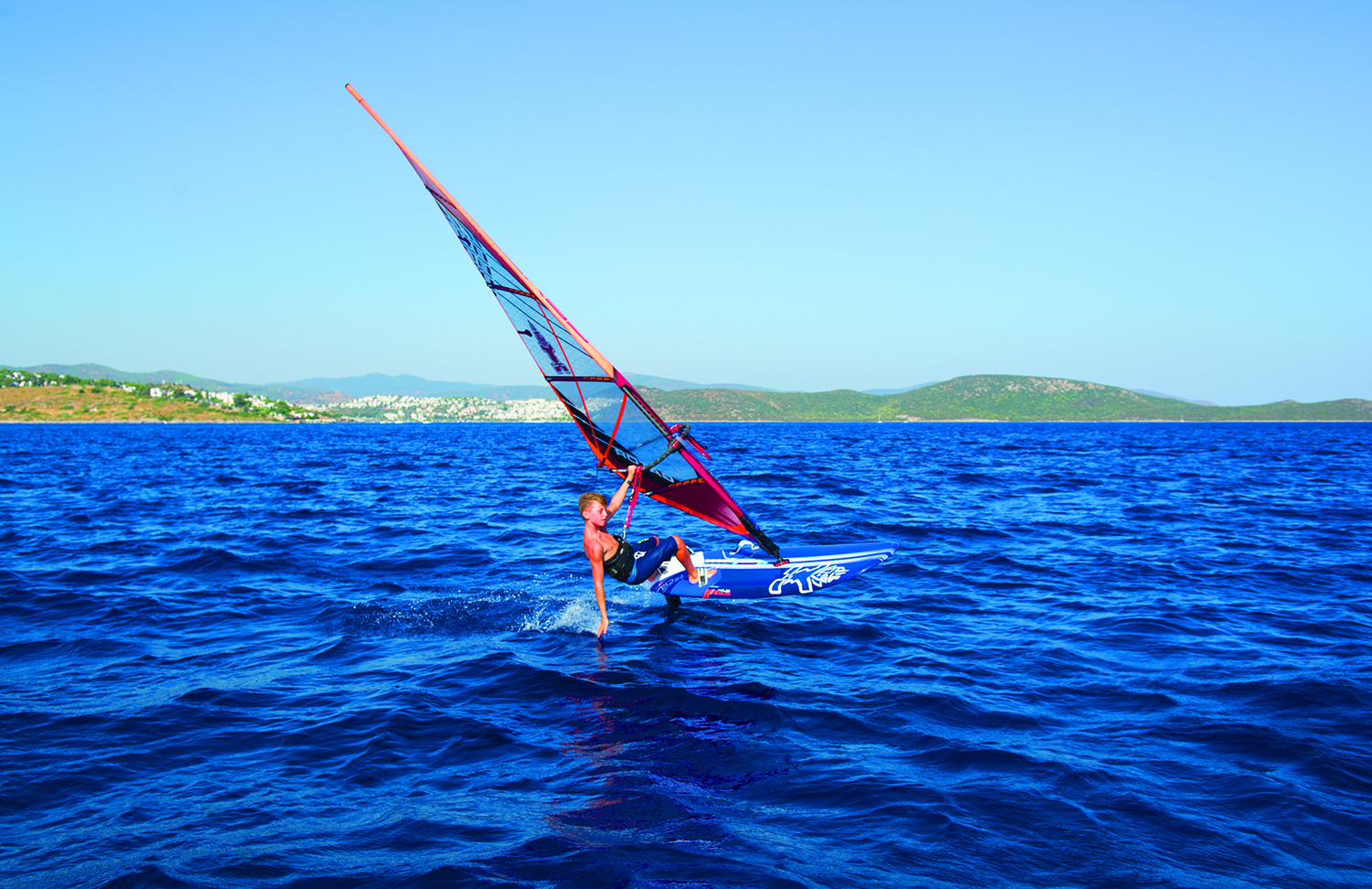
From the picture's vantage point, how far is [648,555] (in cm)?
1265

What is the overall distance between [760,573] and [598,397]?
14.2 feet

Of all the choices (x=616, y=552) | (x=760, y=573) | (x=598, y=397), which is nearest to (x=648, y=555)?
(x=616, y=552)

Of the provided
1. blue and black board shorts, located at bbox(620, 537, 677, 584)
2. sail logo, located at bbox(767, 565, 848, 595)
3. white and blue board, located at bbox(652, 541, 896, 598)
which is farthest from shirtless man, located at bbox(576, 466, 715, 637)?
sail logo, located at bbox(767, 565, 848, 595)

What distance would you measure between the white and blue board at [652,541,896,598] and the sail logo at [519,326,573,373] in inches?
156

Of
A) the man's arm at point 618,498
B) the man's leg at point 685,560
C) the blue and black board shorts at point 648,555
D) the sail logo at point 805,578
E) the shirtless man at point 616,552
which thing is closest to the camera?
the man's arm at point 618,498

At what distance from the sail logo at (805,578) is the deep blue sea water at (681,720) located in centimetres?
48

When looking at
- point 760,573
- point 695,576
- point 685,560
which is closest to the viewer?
point 685,560

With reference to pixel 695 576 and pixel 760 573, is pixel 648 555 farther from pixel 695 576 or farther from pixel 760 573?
pixel 760 573

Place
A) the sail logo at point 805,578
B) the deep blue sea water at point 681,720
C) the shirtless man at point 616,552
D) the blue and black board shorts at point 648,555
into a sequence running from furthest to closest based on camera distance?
the sail logo at point 805,578 < the blue and black board shorts at point 648,555 < the shirtless man at point 616,552 < the deep blue sea water at point 681,720

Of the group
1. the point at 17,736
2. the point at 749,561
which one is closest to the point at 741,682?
the point at 749,561

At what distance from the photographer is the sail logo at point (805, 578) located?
533 inches

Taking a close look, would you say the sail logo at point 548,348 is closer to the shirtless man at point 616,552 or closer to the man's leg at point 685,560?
the shirtless man at point 616,552

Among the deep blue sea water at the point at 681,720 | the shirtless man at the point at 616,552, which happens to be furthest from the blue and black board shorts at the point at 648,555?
the deep blue sea water at the point at 681,720

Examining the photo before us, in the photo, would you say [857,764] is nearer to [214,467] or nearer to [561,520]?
[561,520]
